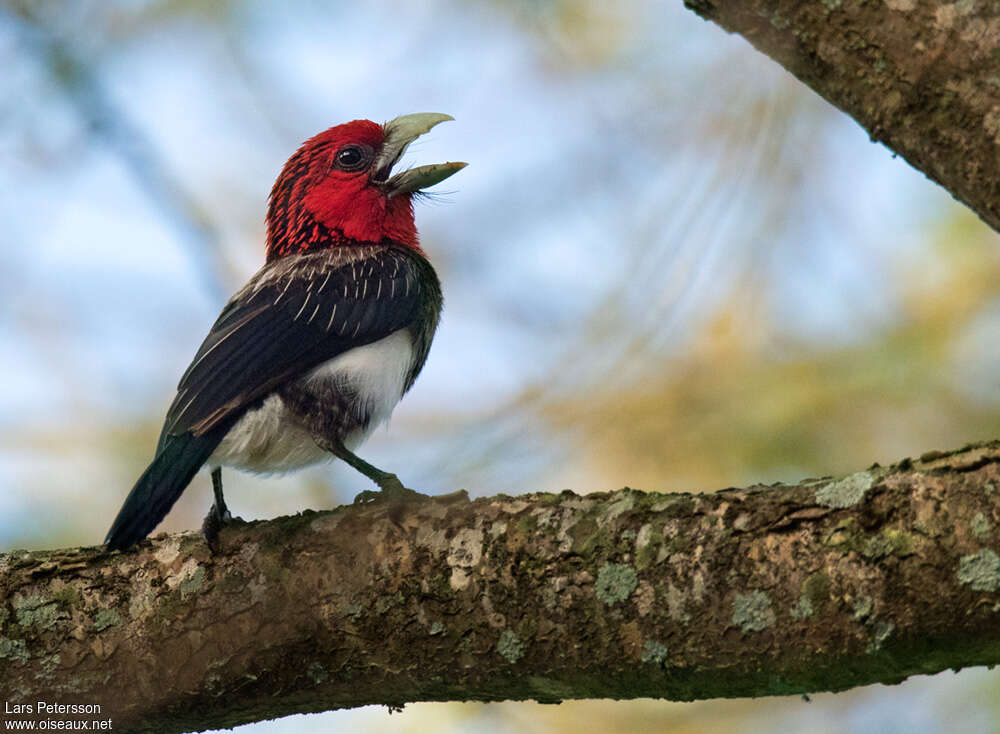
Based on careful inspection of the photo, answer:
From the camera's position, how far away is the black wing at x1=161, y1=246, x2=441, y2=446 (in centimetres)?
363

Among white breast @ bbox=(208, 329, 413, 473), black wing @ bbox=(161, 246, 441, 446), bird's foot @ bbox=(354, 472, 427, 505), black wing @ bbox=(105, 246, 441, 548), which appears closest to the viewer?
bird's foot @ bbox=(354, 472, 427, 505)

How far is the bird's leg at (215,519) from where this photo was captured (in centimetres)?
313

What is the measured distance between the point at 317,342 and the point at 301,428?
31cm

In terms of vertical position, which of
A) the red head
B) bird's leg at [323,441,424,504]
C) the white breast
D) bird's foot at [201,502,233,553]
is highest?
the red head

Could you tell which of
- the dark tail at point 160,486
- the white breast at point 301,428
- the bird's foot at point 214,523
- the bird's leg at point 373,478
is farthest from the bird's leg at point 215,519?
the bird's leg at point 373,478

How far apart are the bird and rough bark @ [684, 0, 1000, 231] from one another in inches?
60.6

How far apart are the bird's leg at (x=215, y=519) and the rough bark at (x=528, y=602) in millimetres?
33

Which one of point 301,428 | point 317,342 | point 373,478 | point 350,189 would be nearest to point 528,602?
point 373,478

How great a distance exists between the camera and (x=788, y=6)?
2482mm

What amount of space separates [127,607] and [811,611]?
1765mm

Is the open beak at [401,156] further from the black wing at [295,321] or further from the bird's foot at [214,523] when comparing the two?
the bird's foot at [214,523]

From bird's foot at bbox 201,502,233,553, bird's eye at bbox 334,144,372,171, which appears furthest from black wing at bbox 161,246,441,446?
bird's eye at bbox 334,144,372,171

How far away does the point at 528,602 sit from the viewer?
8.66 feet

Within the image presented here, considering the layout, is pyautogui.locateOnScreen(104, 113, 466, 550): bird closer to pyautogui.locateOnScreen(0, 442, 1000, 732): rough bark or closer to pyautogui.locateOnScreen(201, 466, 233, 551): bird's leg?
pyautogui.locateOnScreen(201, 466, 233, 551): bird's leg
